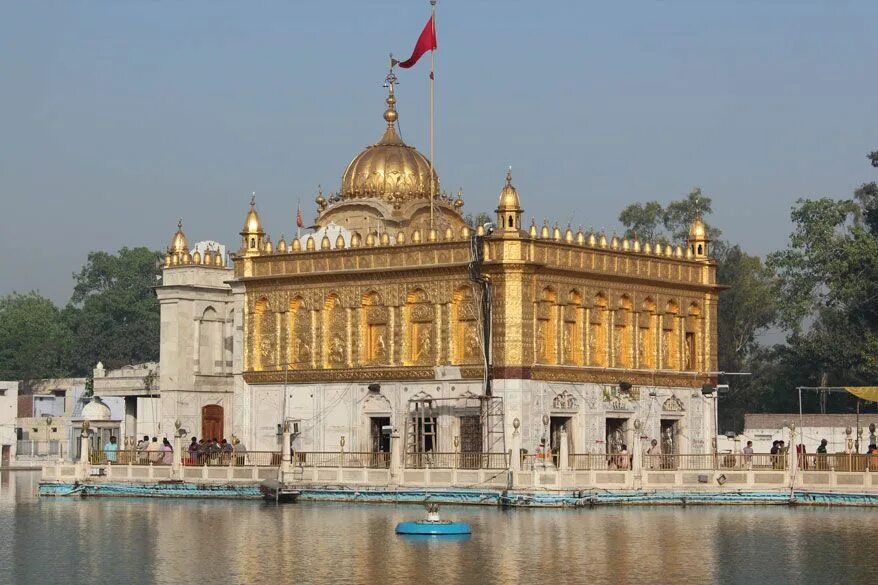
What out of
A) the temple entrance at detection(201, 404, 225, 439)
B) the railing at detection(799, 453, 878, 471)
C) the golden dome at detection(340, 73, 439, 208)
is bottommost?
the railing at detection(799, 453, 878, 471)

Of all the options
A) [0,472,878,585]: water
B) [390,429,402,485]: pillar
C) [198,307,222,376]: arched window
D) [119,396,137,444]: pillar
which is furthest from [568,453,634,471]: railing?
[119,396,137,444]: pillar

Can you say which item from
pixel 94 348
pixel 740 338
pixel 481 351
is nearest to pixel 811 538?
pixel 481 351

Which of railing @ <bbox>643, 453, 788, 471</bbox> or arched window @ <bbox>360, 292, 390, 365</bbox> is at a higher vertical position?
arched window @ <bbox>360, 292, 390, 365</bbox>

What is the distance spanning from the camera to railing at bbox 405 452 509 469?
47719 mm

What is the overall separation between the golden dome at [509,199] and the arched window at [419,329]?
3694 mm

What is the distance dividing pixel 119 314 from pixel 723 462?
71.4 metres

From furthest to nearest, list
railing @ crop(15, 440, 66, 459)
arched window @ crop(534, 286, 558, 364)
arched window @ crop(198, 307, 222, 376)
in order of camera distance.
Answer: railing @ crop(15, 440, 66, 459) < arched window @ crop(198, 307, 222, 376) < arched window @ crop(534, 286, 558, 364)

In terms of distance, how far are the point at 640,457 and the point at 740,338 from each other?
39007mm

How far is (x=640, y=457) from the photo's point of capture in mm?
47375

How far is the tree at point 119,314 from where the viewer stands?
111 m

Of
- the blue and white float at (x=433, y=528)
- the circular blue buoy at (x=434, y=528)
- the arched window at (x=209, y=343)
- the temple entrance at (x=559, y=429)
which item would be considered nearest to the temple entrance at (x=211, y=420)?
the arched window at (x=209, y=343)

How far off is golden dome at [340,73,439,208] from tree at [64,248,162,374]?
4889 cm

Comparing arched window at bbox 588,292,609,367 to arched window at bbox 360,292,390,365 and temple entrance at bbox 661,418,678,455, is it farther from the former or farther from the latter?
arched window at bbox 360,292,390,365

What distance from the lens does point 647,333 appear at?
57.5m
